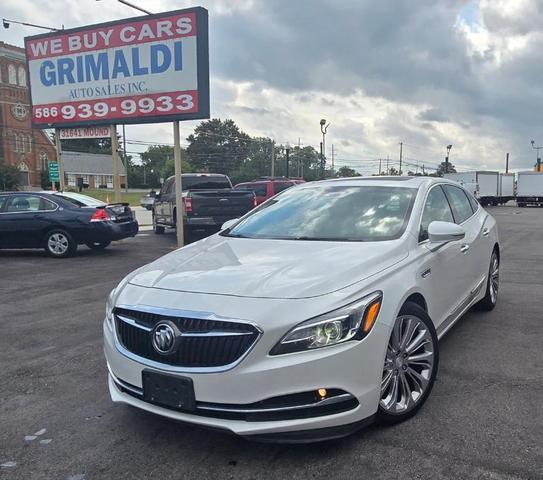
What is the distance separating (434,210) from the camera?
429 centimetres

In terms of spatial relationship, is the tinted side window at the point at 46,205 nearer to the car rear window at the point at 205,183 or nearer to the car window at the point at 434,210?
the car rear window at the point at 205,183

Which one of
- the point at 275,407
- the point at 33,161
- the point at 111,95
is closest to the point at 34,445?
the point at 275,407

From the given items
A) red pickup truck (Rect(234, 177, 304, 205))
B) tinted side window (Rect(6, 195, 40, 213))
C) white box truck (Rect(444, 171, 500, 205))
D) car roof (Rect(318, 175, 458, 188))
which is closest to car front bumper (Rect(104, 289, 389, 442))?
car roof (Rect(318, 175, 458, 188))

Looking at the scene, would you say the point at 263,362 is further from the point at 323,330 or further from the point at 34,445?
the point at 34,445

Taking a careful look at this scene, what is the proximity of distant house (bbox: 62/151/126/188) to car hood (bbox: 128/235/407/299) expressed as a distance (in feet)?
278

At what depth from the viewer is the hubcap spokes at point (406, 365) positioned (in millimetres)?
2965

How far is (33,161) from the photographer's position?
72938 millimetres

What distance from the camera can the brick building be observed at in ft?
220

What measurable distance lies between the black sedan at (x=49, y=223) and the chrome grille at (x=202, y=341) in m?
8.60

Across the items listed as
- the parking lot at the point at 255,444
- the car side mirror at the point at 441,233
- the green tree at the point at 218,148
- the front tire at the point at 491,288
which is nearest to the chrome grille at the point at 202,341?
the parking lot at the point at 255,444

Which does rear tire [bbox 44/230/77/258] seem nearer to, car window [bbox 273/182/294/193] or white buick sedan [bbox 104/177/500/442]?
white buick sedan [bbox 104/177/500/442]

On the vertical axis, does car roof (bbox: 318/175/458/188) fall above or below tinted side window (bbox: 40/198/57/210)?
above

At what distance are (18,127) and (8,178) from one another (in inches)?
660

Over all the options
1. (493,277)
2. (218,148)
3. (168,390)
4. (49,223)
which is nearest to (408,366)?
(168,390)
